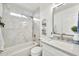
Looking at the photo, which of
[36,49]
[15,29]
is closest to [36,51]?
[36,49]

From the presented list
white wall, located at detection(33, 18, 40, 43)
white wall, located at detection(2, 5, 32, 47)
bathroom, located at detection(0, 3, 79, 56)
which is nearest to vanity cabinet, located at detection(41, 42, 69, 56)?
bathroom, located at detection(0, 3, 79, 56)

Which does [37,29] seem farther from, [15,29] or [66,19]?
[66,19]

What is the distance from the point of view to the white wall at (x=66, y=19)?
1293 mm

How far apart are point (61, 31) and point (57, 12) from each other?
0.38 metres

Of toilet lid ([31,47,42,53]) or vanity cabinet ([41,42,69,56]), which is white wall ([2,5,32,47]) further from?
vanity cabinet ([41,42,69,56])

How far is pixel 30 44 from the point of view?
1397 mm

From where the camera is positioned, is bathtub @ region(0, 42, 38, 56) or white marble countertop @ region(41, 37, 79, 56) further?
bathtub @ region(0, 42, 38, 56)

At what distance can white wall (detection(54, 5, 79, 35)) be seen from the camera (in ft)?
4.24

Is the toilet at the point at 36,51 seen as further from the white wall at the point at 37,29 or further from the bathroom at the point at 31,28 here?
the white wall at the point at 37,29

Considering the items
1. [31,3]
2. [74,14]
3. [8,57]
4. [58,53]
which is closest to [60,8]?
[74,14]

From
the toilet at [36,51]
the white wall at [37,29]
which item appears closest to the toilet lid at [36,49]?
the toilet at [36,51]

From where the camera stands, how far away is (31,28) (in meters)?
1.38

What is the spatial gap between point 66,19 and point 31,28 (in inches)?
24.4

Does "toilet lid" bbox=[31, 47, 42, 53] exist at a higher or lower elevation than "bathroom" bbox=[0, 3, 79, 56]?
lower
